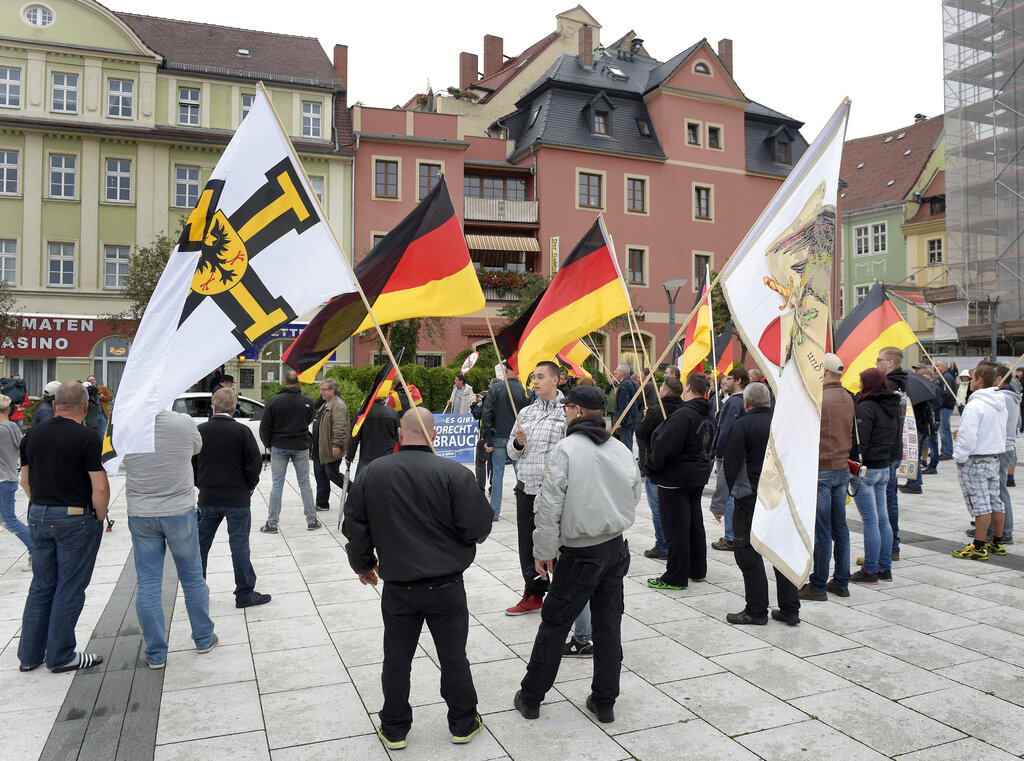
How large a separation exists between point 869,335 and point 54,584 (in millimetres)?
9790

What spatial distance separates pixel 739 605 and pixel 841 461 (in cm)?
153

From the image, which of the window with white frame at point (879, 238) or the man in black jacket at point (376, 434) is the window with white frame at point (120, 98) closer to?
the man in black jacket at point (376, 434)

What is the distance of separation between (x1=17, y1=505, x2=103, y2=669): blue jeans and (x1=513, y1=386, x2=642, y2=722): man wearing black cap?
10.2ft

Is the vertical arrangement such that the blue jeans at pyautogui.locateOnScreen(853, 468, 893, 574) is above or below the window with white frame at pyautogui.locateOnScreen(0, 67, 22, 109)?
below

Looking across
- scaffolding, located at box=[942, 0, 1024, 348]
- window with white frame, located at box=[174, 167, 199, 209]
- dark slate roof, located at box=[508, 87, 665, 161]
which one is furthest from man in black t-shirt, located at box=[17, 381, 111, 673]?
dark slate roof, located at box=[508, 87, 665, 161]

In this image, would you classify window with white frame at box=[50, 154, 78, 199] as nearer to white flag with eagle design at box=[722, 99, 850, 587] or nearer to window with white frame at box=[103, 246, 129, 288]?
window with white frame at box=[103, 246, 129, 288]

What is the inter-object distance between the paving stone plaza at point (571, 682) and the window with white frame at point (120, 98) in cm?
2874

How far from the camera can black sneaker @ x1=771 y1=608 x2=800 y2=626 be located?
5988 millimetres

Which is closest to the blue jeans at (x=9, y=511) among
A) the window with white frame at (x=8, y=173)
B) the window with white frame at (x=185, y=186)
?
the window with white frame at (x=185, y=186)

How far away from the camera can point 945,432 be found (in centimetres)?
1571

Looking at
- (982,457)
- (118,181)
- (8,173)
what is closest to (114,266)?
(118,181)

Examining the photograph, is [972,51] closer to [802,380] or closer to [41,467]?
[802,380]

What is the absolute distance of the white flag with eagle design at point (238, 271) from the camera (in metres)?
4.62

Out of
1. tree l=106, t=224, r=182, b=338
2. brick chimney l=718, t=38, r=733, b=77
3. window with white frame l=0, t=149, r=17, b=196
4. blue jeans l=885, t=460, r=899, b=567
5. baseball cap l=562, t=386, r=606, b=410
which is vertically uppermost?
brick chimney l=718, t=38, r=733, b=77
